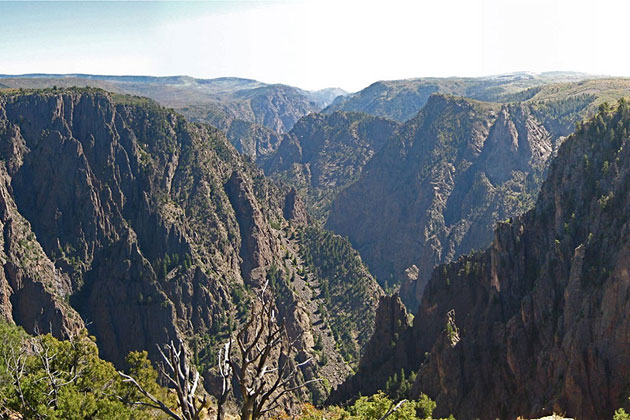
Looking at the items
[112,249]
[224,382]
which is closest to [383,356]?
[224,382]

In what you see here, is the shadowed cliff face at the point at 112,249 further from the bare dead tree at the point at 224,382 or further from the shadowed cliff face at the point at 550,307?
Answer: the bare dead tree at the point at 224,382

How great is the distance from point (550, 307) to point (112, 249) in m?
129

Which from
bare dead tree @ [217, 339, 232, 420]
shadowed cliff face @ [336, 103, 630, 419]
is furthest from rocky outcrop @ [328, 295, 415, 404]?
bare dead tree @ [217, 339, 232, 420]

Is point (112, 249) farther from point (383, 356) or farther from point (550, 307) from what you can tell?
point (550, 307)

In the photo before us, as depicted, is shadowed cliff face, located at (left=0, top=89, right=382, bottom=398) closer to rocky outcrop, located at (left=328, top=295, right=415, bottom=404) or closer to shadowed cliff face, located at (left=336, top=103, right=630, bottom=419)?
rocky outcrop, located at (left=328, top=295, right=415, bottom=404)

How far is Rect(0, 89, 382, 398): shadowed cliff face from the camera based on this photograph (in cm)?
15538

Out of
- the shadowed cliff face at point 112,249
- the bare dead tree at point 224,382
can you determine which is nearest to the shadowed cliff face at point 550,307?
the bare dead tree at point 224,382

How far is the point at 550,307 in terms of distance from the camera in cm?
8250

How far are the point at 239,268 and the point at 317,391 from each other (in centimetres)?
5690

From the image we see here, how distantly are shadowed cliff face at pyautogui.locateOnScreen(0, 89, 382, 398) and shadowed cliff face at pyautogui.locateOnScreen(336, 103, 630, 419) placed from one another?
212ft

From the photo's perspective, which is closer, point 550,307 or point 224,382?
point 224,382

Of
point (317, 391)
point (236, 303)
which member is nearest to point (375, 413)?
point (317, 391)

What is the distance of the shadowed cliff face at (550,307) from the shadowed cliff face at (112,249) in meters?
64.6

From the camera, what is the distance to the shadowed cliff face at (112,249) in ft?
510
